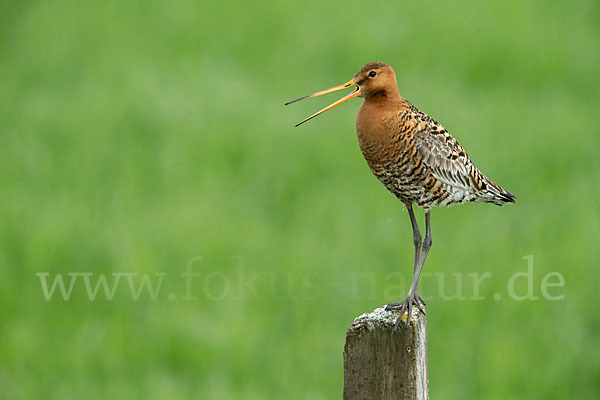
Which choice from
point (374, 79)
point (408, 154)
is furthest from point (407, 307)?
point (374, 79)

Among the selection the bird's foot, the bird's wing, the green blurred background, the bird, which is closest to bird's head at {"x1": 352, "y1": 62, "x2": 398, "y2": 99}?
the bird

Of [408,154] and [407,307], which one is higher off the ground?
[408,154]

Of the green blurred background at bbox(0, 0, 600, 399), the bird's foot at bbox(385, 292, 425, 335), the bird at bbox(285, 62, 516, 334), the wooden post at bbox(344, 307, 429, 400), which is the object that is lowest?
the wooden post at bbox(344, 307, 429, 400)

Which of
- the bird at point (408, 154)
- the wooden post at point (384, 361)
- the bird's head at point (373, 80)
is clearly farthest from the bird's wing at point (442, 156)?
the wooden post at point (384, 361)

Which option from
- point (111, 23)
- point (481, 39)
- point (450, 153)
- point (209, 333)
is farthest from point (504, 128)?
point (450, 153)

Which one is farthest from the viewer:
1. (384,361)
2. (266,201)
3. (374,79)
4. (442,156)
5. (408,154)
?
(266,201)

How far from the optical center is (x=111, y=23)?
42.9 feet

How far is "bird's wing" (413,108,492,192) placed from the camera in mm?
3787

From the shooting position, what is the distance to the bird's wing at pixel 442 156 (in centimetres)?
379

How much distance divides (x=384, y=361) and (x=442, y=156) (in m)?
1.08

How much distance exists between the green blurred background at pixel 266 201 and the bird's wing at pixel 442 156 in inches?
139

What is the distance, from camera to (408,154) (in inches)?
145

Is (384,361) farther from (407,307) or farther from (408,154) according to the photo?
(408,154)

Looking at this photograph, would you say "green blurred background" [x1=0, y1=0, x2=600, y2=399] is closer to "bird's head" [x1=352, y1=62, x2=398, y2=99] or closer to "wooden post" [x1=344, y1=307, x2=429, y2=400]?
"wooden post" [x1=344, y1=307, x2=429, y2=400]
